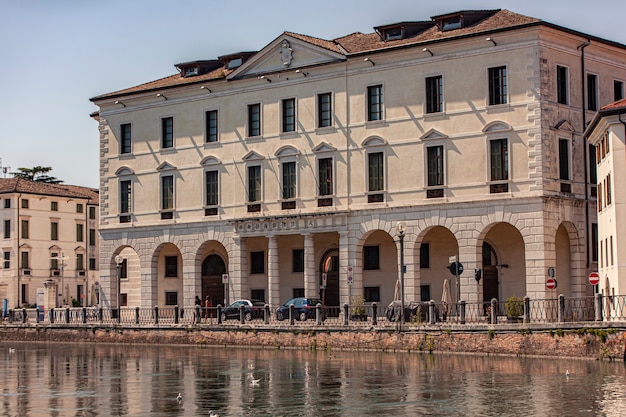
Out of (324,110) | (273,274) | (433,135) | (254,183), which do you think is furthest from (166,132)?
(433,135)

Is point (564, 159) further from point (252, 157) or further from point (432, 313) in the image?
point (252, 157)

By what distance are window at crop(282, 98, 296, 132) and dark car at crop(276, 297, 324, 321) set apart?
8.99 metres

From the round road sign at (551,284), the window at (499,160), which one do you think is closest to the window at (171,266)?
the window at (499,160)

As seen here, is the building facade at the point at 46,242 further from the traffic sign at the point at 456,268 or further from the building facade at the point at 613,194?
the building facade at the point at 613,194

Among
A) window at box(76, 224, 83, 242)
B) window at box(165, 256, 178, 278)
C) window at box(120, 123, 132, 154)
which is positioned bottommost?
window at box(165, 256, 178, 278)

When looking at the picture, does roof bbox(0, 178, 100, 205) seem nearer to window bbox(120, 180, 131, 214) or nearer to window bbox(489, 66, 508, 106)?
window bbox(120, 180, 131, 214)

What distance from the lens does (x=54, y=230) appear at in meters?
101

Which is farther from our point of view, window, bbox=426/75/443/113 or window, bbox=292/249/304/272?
window, bbox=292/249/304/272

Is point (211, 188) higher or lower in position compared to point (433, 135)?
lower

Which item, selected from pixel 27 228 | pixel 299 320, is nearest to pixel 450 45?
pixel 299 320

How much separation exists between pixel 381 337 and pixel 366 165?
Result: 1245cm

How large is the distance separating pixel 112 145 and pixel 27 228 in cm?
3199

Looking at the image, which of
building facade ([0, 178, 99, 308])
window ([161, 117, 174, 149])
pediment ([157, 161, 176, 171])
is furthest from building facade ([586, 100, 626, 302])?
building facade ([0, 178, 99, 308])

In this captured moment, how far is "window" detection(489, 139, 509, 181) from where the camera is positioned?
53.3 metres
